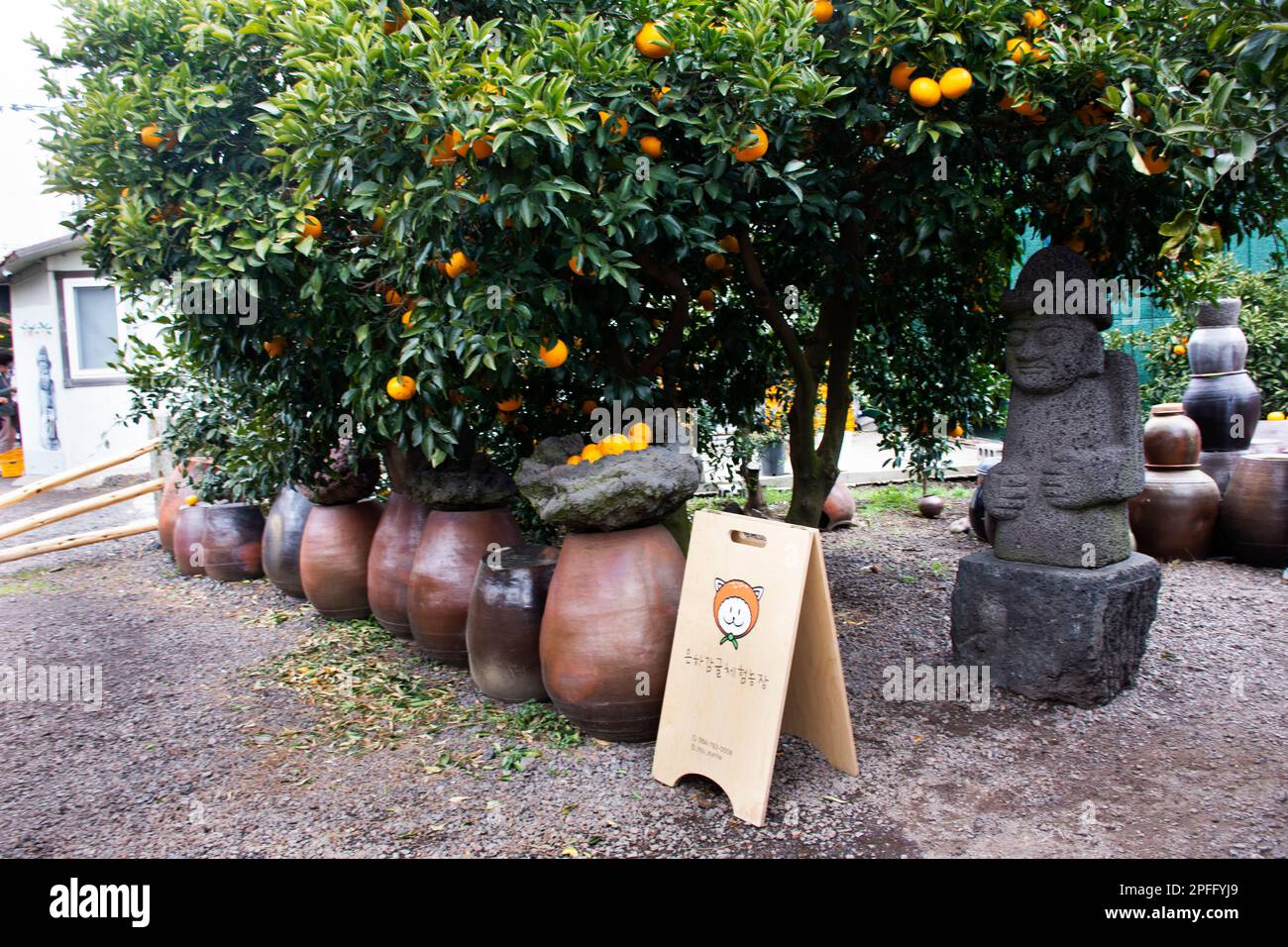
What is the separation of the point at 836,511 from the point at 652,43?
524cm

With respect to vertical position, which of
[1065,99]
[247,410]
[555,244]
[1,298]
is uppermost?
[1,298]

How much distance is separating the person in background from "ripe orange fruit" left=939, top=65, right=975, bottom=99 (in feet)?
52.8

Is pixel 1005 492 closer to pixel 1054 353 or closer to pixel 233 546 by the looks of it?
pixel 1054 353

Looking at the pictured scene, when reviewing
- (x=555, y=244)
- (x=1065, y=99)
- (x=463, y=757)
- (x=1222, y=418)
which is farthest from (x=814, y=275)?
(x=1222, y=418)

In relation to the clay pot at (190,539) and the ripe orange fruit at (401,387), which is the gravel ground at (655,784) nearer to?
the ripe orange fruit at (401,387)

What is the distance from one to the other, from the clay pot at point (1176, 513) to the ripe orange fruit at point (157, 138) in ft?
20.4

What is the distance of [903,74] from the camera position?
10.8 ft

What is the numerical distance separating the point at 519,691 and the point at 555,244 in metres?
1.97

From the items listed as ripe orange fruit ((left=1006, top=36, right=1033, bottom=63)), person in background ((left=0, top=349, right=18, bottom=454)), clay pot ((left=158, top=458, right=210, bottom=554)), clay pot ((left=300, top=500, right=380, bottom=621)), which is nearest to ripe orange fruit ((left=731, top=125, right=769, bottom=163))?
ripe orange fruit ((left=1006, top=36, right=1033, bottom=63))

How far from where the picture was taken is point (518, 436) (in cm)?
508

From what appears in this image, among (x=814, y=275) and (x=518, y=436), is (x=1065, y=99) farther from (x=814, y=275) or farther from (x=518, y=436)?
(x=518, y=436)

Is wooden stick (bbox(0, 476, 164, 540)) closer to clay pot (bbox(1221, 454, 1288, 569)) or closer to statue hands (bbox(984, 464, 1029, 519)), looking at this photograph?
statue hands (bbox(984, 464, 1029, 519))

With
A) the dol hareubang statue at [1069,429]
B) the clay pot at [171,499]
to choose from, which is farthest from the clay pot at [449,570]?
the clay pot at [171,499]

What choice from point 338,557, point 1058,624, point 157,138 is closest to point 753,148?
point 1058,624
